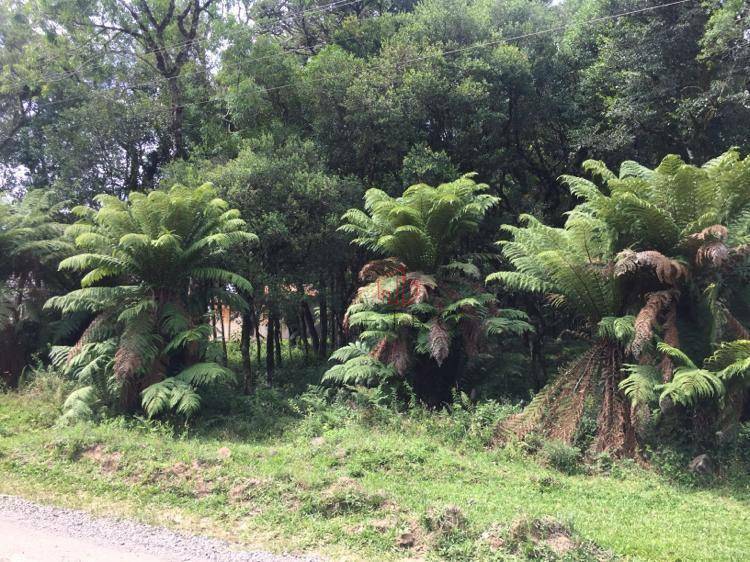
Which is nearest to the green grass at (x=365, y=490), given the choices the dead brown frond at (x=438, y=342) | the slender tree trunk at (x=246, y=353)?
the dead brown frond at (x=438, y=342)

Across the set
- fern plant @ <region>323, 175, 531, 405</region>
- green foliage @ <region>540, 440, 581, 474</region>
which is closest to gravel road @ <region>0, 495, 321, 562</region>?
green foliage @ <region>540, 440, 581, 474</region>

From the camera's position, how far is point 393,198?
40.0ft

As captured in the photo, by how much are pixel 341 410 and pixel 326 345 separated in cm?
656

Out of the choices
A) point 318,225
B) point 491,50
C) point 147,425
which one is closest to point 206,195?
point 318,225

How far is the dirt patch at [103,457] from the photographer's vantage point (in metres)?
7.32

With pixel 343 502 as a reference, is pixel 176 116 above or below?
above

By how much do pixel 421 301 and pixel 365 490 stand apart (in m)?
4.10

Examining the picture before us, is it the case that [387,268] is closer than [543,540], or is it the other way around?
[543,540]

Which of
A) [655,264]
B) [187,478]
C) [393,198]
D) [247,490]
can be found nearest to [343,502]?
[247,490]

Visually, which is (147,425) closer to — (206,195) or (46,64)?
(206,195)

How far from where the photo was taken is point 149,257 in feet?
32.4

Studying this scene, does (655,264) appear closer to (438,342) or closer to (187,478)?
(438,342)

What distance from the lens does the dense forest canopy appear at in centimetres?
808

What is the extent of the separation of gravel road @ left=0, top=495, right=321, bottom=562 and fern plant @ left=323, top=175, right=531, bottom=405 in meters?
4.30
